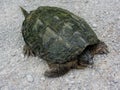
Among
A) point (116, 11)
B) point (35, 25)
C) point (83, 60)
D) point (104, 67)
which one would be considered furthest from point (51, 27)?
point (116, 11)

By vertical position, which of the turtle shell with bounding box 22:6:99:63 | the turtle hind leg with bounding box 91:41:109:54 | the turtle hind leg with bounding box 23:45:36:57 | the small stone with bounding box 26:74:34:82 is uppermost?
the turtle shell with bounding box 22:6:99:63

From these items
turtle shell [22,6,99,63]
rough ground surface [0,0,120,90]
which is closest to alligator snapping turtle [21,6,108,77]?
turtle shell [22,6,99,63]

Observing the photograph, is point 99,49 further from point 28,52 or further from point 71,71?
point 28,52

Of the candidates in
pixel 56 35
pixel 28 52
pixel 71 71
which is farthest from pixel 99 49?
pixel 28 52

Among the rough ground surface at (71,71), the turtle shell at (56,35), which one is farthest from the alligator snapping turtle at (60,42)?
the rough ground surface at (71,71)

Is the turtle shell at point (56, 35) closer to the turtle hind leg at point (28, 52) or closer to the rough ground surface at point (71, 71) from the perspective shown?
the turtle hind leg at point (28, 52)

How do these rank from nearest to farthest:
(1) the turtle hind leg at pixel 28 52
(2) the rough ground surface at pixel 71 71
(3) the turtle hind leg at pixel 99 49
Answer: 1. (2) the rough ground surface at pixel 71 71
2. (3) the turtle hind leg at pixel 99 49
3. (1) the turtle hind leg at pixel 28 52

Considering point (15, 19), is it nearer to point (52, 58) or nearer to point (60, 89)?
point (52, 58)

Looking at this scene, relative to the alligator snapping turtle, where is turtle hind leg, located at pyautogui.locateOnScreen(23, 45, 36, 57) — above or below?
below

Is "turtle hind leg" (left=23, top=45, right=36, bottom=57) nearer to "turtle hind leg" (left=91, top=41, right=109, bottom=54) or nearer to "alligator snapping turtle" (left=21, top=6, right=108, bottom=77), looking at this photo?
"alligator snapping turtle" (left=21, top=6, right=108, bottom=77)
